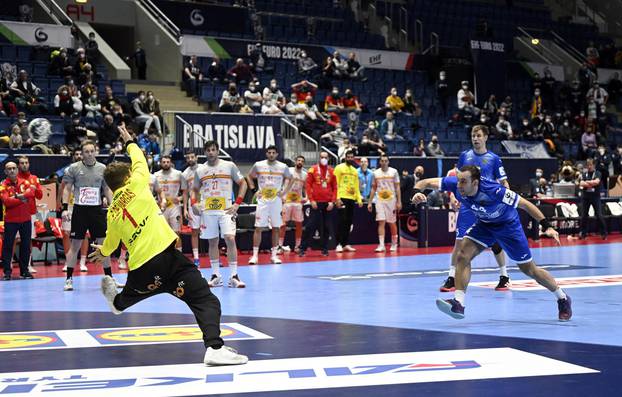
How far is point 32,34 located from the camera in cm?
2666

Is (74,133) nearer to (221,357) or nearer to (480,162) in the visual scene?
(480,162)

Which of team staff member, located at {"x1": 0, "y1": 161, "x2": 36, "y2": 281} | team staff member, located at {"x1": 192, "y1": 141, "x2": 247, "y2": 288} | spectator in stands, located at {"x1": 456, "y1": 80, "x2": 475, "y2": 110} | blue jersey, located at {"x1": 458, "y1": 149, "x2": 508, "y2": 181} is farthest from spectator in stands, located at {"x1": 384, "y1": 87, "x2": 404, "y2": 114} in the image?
blue jersey, located at {"x1": 458, "y1": 149, "x2": 508, "y2": 181}

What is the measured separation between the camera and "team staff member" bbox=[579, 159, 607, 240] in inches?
898

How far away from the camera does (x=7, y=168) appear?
49.4 feet

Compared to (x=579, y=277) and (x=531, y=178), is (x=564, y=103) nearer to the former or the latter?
(x=531, y=178)

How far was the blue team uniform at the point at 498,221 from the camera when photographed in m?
9.52

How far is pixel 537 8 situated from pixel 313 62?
15.7 metres

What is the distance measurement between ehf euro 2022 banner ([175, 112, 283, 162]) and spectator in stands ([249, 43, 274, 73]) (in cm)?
527

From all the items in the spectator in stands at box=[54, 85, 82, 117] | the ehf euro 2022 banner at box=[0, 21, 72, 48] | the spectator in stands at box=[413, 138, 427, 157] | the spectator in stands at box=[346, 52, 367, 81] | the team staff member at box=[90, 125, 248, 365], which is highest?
the ehf euro 2022 banner at box=[0, 21, 72, 48]

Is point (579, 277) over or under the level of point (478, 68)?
under

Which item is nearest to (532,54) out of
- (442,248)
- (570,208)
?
(570,208)

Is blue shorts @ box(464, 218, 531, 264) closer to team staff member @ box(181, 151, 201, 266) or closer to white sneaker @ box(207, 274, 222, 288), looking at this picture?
white sneaker @ box(207, 274, 222, 288)

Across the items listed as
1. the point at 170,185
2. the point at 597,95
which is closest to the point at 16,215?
the point at 170,185

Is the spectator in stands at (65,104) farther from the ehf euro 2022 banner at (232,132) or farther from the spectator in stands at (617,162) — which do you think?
the spectator in stands at (617,162)
